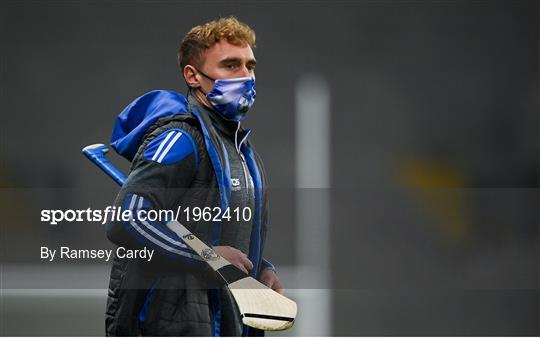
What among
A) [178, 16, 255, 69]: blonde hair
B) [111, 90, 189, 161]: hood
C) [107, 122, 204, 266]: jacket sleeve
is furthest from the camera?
[178, 16, 255, 69]: blonde hair

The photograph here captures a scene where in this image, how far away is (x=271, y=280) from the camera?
3895mm

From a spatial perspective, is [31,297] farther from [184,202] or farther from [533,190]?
[533,190]

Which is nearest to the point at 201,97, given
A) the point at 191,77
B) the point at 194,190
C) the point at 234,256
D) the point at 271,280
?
the point at 191,77

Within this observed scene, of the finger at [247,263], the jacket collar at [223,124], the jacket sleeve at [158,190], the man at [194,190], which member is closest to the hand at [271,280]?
the man at [194,190]

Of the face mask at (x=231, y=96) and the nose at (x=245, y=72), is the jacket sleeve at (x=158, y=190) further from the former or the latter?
the nose at (x=245, y=72)

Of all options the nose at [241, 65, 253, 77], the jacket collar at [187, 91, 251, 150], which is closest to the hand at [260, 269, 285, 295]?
the jacket collar at [187, 91, 251, 150]

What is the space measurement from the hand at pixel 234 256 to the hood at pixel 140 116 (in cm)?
58

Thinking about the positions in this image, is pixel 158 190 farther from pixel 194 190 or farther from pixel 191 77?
pixel 191 77

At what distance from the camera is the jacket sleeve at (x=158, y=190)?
3.62m

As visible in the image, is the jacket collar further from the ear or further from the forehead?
the forehead

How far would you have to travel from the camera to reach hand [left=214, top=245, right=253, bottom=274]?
368 cm

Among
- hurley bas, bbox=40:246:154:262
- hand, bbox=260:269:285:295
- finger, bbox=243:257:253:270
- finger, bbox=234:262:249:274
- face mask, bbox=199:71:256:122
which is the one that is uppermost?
face mask, bbox=199:71:256:122

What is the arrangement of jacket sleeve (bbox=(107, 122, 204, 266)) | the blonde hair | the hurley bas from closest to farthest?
1. jacket sleeve (bbox=(107, 122, 204, 266))
2. the blonde hair
3. the hurley bas

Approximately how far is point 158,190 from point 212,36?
30.1 inches
